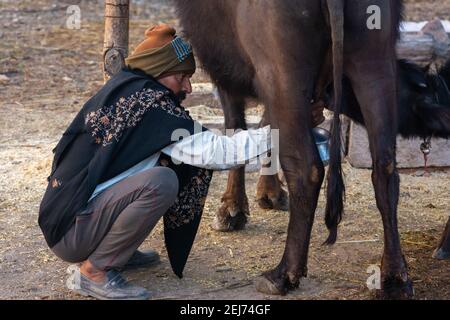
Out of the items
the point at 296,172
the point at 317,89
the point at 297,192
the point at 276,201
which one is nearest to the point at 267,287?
the point at 297,192

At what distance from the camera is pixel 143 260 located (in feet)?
17.5

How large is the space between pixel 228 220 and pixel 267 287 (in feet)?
4.09

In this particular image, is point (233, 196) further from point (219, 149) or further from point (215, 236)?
point (219, 149)

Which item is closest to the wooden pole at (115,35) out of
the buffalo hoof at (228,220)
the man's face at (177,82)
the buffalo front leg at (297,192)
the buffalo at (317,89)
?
the buffalo hoof at (228,220)

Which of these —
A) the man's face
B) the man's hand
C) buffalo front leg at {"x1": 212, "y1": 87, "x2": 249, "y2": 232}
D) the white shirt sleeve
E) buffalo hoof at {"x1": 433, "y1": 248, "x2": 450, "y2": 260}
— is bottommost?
buffalo hoof at {"x1": 433, "y1": 248, "x2": 450, "y2": 260}

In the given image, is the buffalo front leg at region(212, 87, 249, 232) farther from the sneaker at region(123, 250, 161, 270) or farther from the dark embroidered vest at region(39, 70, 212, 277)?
the dark embroidered vest at region(39, 70, 212, 277)

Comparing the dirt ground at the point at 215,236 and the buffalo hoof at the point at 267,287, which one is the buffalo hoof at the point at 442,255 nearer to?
the dirt ground at the point at 215,236

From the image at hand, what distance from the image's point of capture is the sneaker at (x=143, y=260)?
530cm

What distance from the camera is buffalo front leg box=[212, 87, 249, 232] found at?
6039mm

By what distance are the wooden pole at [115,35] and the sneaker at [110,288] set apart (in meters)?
2.13

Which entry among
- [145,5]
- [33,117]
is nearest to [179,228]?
[33,117]

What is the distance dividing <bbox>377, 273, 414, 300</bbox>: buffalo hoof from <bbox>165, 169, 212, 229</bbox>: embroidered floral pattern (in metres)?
1.10

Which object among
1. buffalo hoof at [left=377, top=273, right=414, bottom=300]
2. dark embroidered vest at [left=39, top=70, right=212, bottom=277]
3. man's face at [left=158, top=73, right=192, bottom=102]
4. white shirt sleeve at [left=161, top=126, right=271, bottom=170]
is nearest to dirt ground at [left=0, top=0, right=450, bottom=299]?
buffalo hoof at [left=377, top=273, right=414, bottom=300]

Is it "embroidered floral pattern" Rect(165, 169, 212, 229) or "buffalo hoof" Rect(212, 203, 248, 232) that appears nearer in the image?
"embroidered floral pattern" Rect(165, 169, 212, 229)
